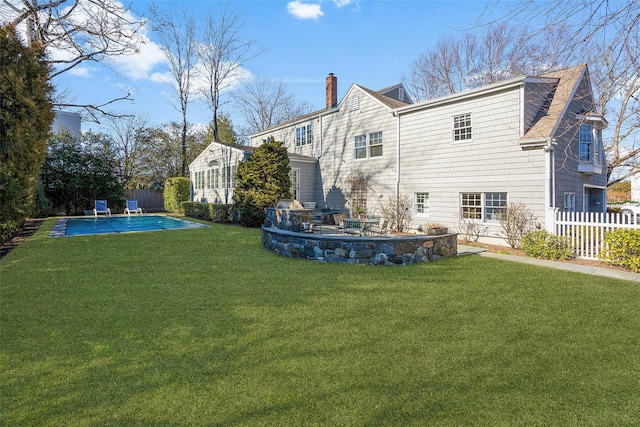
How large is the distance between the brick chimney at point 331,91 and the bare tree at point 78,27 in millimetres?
9731

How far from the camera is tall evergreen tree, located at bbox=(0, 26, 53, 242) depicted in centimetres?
700

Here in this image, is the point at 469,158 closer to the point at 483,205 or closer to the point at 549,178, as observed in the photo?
the point at 483,205

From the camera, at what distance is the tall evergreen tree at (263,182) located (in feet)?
47.2

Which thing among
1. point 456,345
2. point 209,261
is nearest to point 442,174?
point 209,261

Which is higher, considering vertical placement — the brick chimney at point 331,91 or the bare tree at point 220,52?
the bare tree at point 220,52

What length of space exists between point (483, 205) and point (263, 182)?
884 cm

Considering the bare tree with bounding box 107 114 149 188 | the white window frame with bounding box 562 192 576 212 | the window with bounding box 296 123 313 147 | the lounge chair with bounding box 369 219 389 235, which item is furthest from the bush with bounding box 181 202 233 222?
the white window frame with bounding box 562 192 576 212

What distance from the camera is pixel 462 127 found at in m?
11.7

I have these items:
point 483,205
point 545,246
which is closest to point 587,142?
point 483,205

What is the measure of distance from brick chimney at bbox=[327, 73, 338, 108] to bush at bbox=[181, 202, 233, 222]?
8.03 metres

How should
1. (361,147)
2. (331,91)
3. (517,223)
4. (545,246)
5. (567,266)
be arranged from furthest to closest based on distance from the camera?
(331,91), (361,147), (517,223), (545,246), (567,266)

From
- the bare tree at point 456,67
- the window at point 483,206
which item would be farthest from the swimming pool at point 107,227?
the bare tree at point 456,67

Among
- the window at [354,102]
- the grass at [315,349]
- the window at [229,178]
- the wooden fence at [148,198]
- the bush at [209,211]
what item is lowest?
the grass at [315,349]

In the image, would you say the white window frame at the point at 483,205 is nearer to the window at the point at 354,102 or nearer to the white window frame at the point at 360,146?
the white window frame at the point at 360,146
